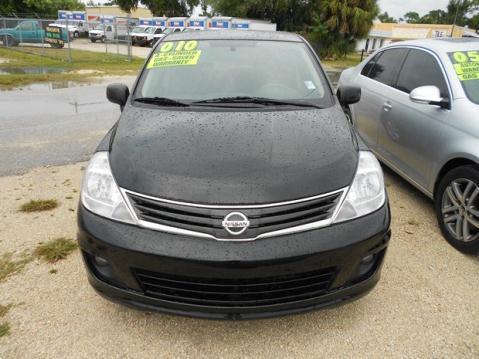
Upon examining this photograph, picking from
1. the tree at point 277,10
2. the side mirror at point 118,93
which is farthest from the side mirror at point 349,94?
the tree at point 277,10

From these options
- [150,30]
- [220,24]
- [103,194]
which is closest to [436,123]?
[103,194]

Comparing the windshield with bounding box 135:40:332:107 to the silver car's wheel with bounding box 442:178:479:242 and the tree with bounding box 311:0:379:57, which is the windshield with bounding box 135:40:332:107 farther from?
the tree with bounding box 311:0:379:57

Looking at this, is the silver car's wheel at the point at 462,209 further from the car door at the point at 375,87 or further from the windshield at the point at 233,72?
the car door at the point at 375,87

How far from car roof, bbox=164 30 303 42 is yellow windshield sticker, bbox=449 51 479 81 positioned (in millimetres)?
1412

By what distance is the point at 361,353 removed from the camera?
7.04 ft

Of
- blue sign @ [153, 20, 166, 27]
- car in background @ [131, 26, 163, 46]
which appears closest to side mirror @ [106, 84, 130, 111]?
car in background @ [131, 26, 163, 46]

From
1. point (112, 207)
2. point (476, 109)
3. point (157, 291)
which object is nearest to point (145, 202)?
point (112, 207)

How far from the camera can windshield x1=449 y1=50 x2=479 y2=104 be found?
328 centimetres

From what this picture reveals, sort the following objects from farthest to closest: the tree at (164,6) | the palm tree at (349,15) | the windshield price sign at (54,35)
Result: 1. the tree at (164,6)
2. the palm tree at (349,15)
3. the windshield price sign at (54,35)

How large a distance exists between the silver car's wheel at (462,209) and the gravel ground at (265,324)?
0.71 feet

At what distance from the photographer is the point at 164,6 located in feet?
151

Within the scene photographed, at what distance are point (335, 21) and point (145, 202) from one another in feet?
105

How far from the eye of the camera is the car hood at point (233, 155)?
78.2 inches

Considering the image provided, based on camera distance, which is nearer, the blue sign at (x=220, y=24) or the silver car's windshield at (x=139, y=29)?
the blue sign at (x=220, y=24)
